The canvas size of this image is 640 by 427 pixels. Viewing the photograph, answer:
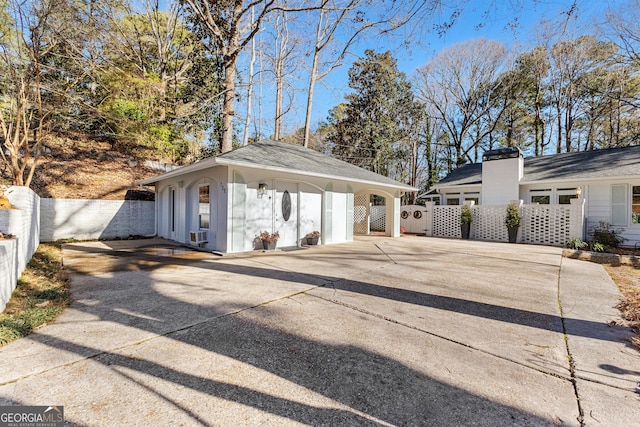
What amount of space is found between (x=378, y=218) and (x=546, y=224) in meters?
7.34

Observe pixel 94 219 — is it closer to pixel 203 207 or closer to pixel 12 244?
pixel 203 207

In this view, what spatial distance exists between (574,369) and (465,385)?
1.04m

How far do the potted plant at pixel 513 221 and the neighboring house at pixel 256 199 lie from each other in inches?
183

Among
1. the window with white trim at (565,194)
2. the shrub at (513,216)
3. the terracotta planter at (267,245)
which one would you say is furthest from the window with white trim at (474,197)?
the terracotta planter at (267,245)

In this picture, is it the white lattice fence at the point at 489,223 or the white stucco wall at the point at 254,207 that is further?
the white lattice fence at the point at 489,223

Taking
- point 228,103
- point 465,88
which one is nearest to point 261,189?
point 228,103

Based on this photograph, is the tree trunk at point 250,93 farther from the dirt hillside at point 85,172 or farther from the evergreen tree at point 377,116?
the evergreen tree at point 377,116

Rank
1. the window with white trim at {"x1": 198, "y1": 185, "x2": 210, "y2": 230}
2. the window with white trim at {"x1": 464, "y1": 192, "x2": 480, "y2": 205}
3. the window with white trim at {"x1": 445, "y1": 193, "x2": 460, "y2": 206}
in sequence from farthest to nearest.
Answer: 1. the window with white trim at {"x1": 445, "y1": 193, "x2": 460, "y2": 206}
2. the window with white trim at {"x1": 464, "y1": 192, "x2": 480, "y2": 205}
3. the window with white trim at {"x1": 198, "y1": 185, "x2": 210, "y2": 230}

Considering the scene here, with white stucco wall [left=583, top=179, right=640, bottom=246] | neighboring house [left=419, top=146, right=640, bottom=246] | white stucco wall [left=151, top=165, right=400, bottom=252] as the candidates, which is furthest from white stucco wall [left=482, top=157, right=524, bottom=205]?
white stucco wall [left=151, top=165, right=400, bottom=252]

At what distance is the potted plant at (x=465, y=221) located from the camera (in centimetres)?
1204

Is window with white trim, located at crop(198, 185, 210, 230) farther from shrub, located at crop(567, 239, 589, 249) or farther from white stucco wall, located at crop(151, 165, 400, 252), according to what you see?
shrub, located at crop(567, 239, 589, 249)

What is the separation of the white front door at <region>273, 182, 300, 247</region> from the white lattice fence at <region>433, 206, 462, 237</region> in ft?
25.2

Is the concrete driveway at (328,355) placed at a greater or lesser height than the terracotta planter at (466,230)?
lesser

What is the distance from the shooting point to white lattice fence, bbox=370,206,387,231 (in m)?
15.5
